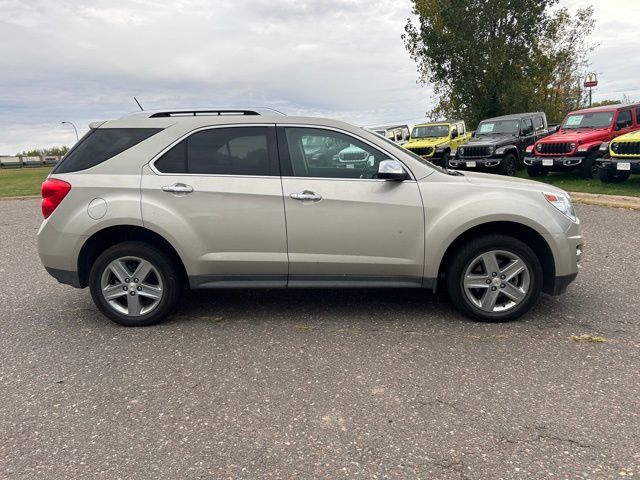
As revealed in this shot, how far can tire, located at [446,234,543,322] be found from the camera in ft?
12.4

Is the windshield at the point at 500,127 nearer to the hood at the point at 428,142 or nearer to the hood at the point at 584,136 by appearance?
the hood at the point at 428,142

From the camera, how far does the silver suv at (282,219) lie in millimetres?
3770

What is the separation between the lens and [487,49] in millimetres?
22453

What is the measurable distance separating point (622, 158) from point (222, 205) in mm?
10301

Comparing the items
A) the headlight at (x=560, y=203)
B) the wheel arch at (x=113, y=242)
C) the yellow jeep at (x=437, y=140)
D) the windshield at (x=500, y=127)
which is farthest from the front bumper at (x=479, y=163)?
the wheel arch at (x=113, y=242)

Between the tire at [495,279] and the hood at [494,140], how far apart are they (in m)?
11.0

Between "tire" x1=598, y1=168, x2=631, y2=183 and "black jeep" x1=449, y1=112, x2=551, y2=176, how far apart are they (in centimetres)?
278

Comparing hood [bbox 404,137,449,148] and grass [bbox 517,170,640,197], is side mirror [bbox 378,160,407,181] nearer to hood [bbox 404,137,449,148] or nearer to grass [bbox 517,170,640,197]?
grass [bbox 517,170,640,197]

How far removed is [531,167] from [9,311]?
12.6 meters

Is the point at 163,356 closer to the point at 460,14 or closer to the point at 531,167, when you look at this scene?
the point at 531,167

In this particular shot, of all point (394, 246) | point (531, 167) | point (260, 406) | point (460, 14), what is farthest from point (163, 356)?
point (460, 14)

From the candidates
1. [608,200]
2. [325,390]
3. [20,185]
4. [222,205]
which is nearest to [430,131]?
[608,200]

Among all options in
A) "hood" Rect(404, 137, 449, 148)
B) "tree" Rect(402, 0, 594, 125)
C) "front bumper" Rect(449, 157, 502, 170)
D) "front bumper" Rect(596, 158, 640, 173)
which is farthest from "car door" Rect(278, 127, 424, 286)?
"tree" Rect(402, 0, 594, 125)

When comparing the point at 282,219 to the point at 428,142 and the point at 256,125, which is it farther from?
the point at 428,142
